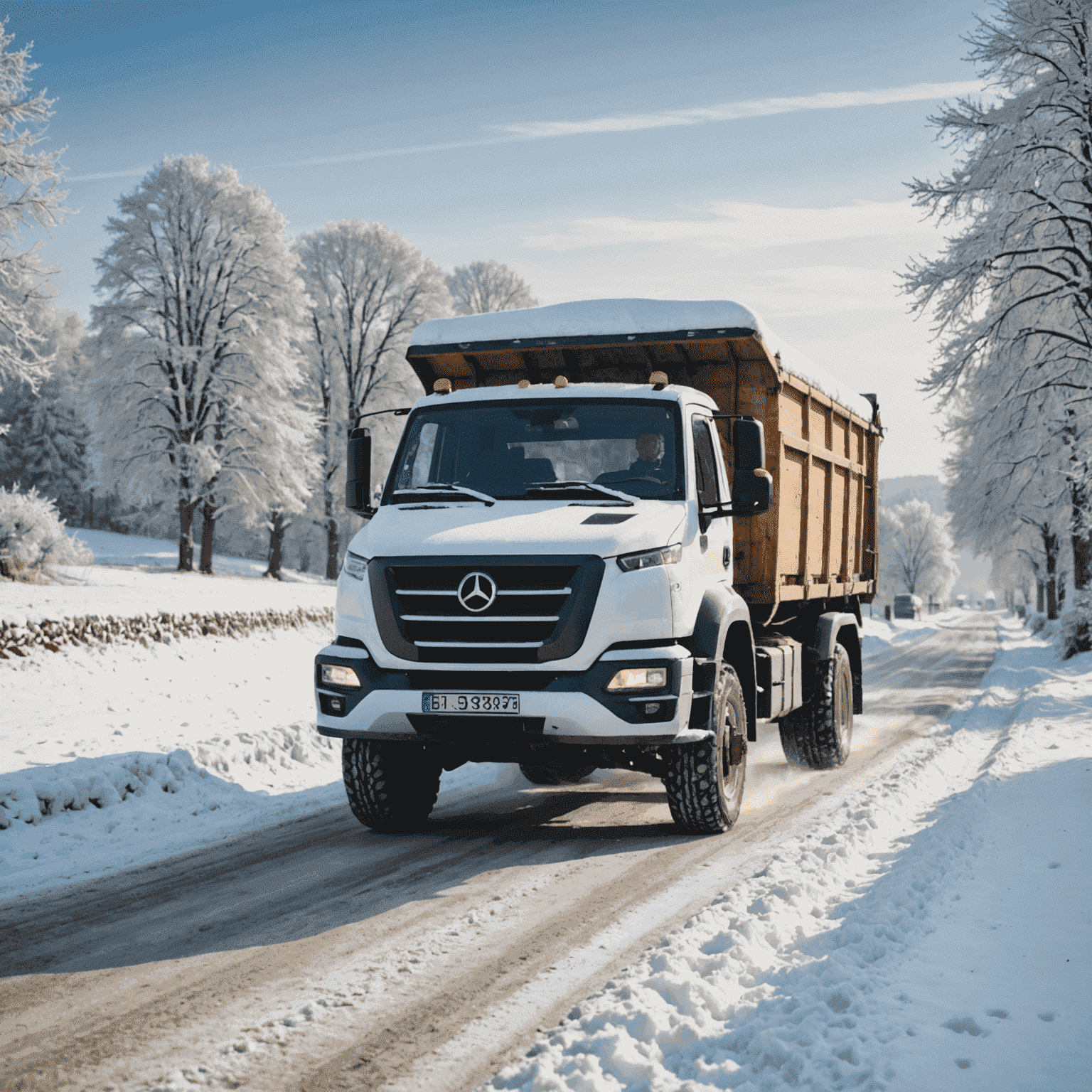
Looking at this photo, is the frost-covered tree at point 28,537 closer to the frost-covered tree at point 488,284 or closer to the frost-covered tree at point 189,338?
the frost-covered tree at point 189,338

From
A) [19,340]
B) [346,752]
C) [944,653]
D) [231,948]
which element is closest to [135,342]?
[19,340]

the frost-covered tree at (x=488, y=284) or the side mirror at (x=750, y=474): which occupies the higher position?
the frost-covered tree at (x=488, y=284)

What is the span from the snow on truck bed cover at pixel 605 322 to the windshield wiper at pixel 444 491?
1555 millimetres

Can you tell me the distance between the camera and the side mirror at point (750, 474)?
6.80 meters

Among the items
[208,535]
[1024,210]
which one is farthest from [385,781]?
[208,535]

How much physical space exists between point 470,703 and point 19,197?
Answer: 18.2 m

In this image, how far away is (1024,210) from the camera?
19.5 m

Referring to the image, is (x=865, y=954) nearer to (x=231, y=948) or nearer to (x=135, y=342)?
(x=231, y=948)

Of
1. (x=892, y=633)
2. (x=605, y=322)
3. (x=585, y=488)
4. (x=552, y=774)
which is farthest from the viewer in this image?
(x=892, y=633)

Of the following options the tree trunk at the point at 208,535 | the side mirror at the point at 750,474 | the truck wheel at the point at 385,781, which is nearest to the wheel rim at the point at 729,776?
the side mirror at the point at 750,474

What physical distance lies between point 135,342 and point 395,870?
94.0 feet

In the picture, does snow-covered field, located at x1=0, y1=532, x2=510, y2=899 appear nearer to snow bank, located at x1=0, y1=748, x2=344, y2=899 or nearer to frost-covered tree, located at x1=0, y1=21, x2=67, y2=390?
snow bank, located at x1=0, y1=748, x2=344, y2=899

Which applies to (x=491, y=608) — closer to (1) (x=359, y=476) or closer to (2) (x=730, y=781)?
(1) (x=359, y=476)

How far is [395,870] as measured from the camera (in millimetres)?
6176
